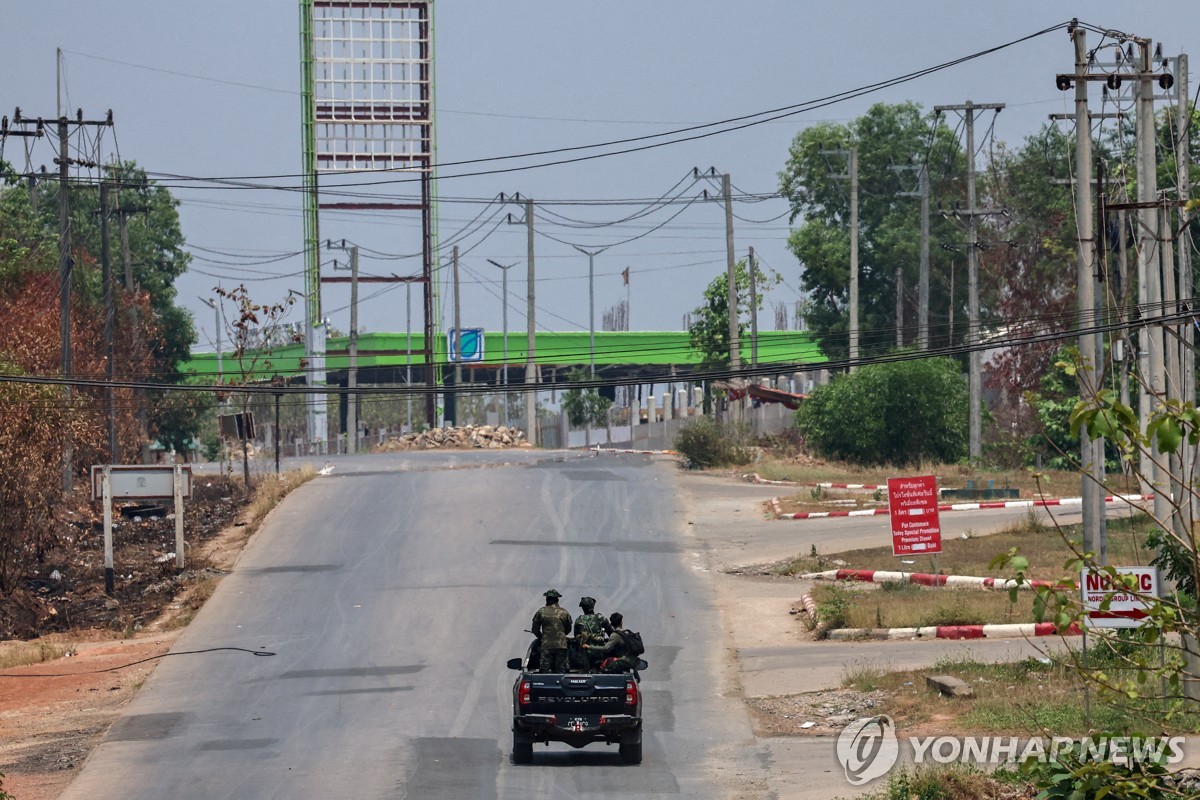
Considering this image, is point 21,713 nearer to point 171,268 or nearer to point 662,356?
point 171,268

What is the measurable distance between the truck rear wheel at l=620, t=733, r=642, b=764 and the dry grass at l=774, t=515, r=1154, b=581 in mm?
14502

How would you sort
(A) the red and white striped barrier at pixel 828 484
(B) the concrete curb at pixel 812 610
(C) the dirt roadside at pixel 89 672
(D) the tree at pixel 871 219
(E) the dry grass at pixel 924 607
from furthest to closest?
(D) the tree at pixel 871 219
(A) the red and white striped barrier at pixel 828 484
(B) the concrete curb at pixel 812 610
(E) the dry grass at pixel 924 607
(C) the dirt roadside at pixel 89 672

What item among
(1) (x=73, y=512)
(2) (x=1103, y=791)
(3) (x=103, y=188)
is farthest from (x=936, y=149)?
(2) (x=1103, y=791)

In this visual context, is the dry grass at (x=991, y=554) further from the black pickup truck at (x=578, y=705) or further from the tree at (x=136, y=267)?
the tree at (x=136, y=267)

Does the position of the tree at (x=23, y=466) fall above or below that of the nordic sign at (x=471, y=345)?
below

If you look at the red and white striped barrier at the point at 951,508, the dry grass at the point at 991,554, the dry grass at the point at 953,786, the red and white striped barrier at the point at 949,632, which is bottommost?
the red and white striped barrier at the point at 949,632

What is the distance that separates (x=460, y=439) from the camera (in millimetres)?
71062

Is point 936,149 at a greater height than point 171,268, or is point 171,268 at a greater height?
point 936,149

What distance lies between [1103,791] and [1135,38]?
17.6 meters

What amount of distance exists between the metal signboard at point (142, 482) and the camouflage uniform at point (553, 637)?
20.2m

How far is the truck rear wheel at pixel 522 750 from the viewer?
58.0 ft

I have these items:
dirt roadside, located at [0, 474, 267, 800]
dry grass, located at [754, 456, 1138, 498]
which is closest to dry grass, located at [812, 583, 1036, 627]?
dirt roadside, located at [0, 474, 267, 800]

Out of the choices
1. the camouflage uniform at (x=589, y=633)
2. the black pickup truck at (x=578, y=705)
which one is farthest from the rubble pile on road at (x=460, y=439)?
the black pickup truck at (x=578, y=705)

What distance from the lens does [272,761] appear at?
18.8 meters
